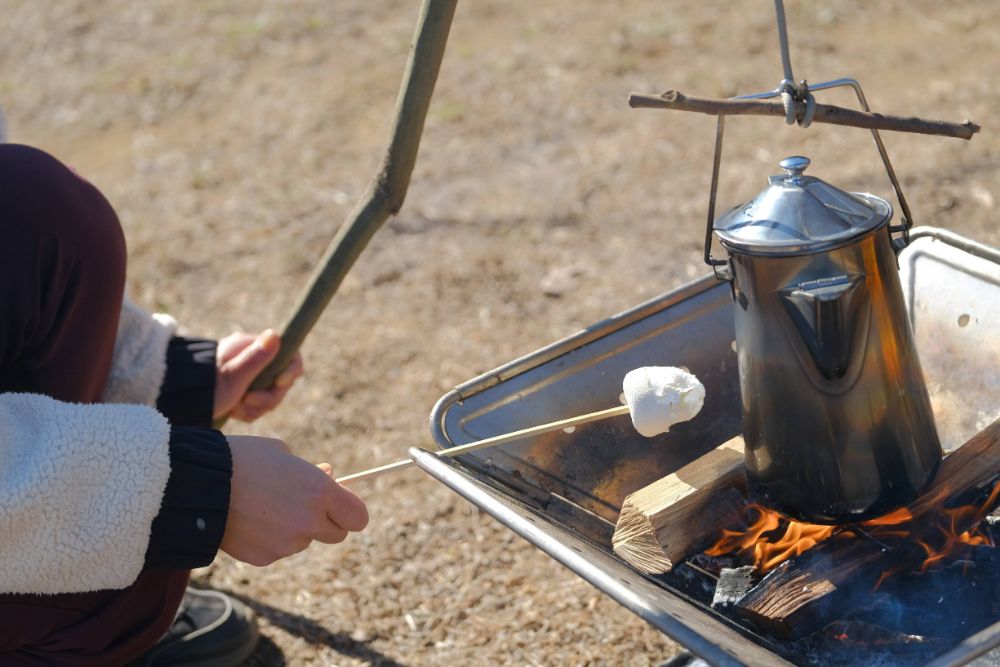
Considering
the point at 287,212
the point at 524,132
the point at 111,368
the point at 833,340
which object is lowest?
the point at 287,212

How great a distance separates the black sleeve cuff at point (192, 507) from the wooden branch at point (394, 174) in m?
0.50

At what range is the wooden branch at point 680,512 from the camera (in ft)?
4.81

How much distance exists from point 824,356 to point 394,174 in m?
0.76

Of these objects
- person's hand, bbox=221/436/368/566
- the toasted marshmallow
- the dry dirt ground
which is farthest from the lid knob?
the dry dirt ground

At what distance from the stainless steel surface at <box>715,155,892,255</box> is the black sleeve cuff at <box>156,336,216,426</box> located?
1120 mm

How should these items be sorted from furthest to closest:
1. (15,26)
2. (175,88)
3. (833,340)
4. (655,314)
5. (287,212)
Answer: (15,26), (175,88), (287,212), (655,314), (833,340)

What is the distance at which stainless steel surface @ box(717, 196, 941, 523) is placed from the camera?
4.37ft

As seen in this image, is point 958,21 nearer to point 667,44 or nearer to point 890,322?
point 667,44

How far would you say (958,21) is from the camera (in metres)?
4.43

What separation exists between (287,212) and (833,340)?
2.86m

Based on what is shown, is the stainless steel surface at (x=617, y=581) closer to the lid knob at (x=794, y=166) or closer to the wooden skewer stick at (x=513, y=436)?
the wooden skewer stick at (x=513, y=436)

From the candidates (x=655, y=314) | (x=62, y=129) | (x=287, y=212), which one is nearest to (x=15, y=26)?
(x=62, y=129)

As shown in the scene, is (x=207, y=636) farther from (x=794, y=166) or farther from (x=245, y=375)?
(x=794, y=166)

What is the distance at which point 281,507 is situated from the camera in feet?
4.83
